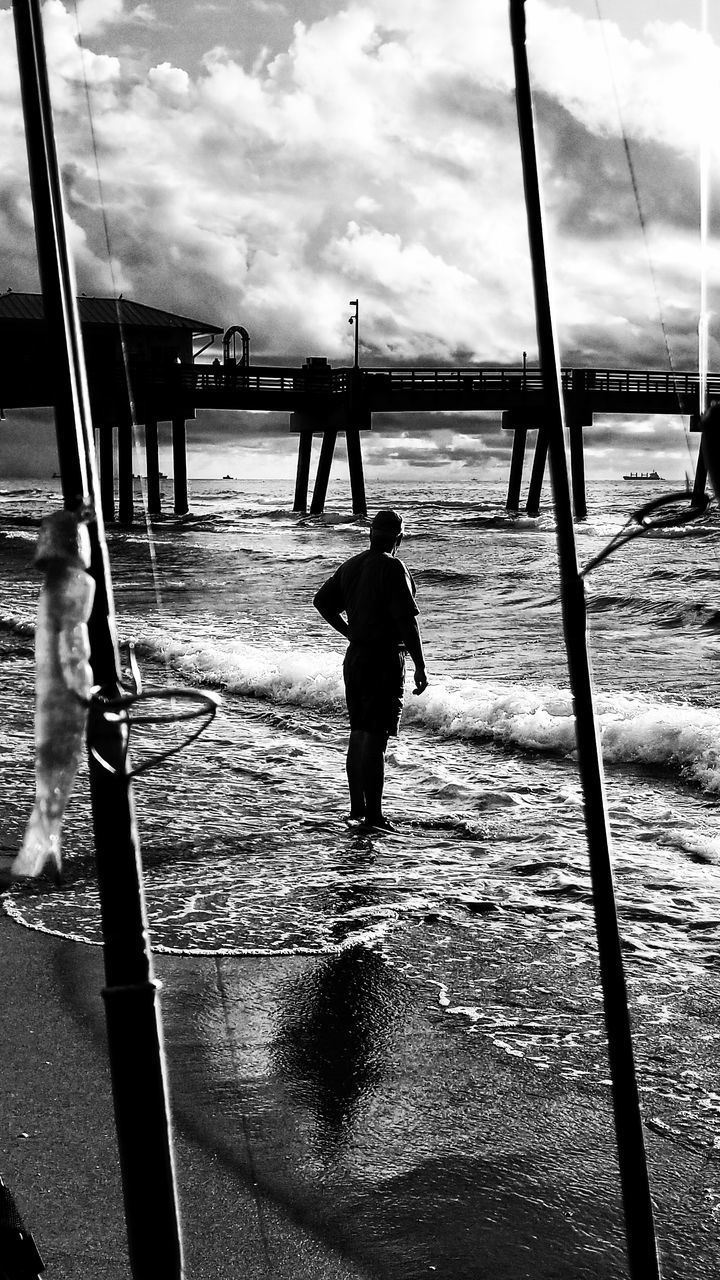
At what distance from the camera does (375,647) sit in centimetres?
645

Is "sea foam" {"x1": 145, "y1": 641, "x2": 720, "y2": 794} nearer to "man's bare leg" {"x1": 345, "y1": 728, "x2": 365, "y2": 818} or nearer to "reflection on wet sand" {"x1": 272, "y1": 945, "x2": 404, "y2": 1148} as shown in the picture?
Result: "man's bare leg" {"x1": 345, "y1": 728, "x2": 365, "y2": 818}

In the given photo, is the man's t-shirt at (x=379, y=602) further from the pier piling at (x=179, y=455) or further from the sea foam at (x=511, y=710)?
the pier piling at (x=179, y=455)

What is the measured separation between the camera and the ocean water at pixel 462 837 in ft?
14.2

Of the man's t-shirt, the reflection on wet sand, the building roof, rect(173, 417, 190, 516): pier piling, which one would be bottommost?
the reflection on wet sand

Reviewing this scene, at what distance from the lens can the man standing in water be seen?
21.0 ft

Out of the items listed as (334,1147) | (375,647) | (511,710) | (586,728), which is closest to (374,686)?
(375,647)

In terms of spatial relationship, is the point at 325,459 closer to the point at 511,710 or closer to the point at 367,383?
the point at 367,383

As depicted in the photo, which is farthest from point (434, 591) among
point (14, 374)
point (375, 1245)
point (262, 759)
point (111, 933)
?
point (111, 933)

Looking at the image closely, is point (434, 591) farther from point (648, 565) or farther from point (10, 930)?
point (10, 930)

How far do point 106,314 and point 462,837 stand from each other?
34.1 meters

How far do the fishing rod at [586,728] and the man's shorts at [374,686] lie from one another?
5.35m

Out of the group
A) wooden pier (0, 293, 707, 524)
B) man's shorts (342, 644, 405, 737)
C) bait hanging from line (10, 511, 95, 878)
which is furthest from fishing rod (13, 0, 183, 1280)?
wooden pier (0, 293, 707, 524)

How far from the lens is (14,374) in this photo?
93.0ft

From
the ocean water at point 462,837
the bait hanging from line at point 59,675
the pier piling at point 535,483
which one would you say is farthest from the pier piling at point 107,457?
the bait hanging from line at point 59,675
